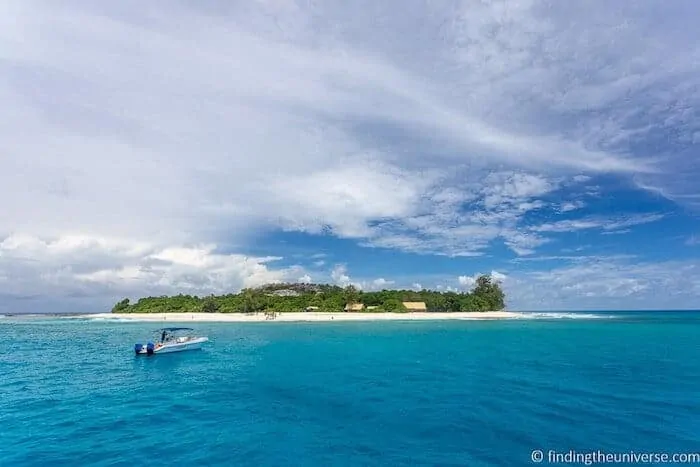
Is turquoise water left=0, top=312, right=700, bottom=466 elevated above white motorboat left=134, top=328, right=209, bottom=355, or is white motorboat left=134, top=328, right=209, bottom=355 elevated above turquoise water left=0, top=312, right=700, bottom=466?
white motorboat left=134, top=328, right=209, bottom=355

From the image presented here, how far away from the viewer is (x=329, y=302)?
445 ft

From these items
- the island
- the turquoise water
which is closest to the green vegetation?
the island

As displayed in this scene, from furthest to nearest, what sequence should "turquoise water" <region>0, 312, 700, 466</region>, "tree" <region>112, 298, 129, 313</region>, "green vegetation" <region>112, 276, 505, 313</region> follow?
1. "tree" <region>112, 298, 129, 313</region>
2. "green vegetation" <region>112, 276, 505, 313</region>
3. "turquoise water" <region>0, 312, 700, 466</region>

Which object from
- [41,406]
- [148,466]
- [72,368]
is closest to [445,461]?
[148,466]

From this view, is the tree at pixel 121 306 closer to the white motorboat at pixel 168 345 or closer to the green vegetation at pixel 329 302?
the green vegetation at pixel 329 302

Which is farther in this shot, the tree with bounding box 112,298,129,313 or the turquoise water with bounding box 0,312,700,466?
the tree with bounding box 112,298,129,313

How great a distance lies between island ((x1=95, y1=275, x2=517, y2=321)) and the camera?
12388cm

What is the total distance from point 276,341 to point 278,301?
266 feet

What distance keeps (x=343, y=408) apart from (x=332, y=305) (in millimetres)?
111376

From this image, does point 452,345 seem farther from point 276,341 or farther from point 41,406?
point 41,406

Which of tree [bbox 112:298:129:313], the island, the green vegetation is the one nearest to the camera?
the island

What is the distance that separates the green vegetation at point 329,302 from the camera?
443 ft

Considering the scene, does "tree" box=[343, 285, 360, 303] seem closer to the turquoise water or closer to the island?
the island

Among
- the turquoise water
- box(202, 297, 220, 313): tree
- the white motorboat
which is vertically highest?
box(202, 297, 220, 313): tree
